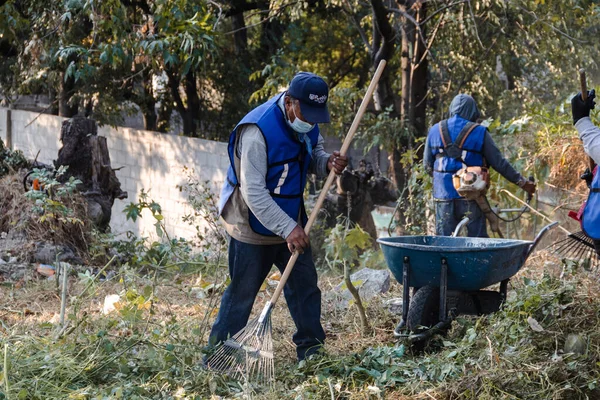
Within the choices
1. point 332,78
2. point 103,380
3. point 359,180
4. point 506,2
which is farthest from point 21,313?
point 332,78

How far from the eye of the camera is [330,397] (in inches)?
175

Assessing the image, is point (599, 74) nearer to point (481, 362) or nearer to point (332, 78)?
point (332, 78)

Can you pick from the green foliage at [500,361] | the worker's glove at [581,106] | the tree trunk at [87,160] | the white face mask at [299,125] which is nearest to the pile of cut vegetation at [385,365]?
the green foliage at [500,361]

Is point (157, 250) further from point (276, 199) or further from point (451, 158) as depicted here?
point (276, 199)

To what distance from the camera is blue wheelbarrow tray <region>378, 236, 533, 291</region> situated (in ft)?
16.2

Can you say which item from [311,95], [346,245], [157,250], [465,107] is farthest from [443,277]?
[157,250]

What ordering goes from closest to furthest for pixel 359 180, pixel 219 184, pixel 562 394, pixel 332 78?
pixel 562 394
pixel 359 180
pixel 219 184
pixel 332 78

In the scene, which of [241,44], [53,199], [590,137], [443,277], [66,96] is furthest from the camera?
[66,96]

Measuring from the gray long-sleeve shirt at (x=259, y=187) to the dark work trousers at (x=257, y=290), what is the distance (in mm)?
372

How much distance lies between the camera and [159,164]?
1296 centimetres

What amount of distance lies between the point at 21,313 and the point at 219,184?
5341 millimetres

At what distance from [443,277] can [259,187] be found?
1249mm

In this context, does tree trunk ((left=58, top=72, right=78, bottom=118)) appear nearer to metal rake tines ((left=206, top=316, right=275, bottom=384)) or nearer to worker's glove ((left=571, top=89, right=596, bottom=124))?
metal rake tines ((left=206, top=316, right=275, bottom=384))

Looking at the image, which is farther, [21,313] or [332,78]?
[332,78]
